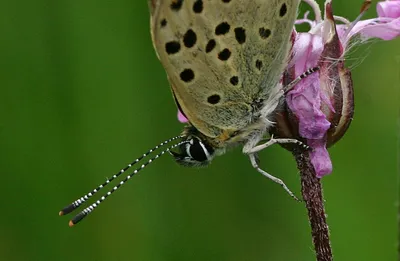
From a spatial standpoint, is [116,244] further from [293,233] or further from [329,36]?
[329,36]

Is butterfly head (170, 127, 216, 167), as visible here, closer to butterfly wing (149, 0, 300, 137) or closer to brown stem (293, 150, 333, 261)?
butterfly wing (149, 0, 300, 137)

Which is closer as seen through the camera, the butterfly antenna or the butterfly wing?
the butterfly wing

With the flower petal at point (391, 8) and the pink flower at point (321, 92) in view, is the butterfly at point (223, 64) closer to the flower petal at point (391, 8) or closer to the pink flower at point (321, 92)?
the pink flower at point (321, 92)

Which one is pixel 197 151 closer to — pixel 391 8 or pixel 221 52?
pixel 221 52

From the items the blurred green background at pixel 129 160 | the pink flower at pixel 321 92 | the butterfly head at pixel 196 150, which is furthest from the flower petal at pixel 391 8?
the blurred green background at pixel 129 160

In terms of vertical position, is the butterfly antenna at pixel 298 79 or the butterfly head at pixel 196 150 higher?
the butterfly antenna at pixel 298 79

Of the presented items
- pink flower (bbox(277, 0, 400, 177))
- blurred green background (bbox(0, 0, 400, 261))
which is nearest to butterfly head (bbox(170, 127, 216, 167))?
pink flower (bbox(277, 0, 400, 177))
